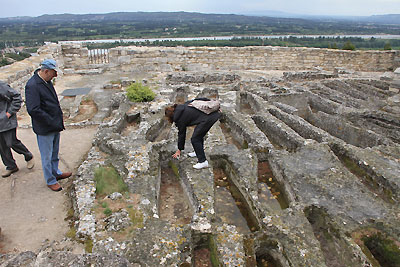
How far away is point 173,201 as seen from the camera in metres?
5.66

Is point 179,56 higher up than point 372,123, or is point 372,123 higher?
point 179,56

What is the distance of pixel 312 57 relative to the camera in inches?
758

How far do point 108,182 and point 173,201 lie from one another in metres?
1.29

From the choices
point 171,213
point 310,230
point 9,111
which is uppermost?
point 9,111

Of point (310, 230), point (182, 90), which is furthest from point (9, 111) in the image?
point (182, 90)

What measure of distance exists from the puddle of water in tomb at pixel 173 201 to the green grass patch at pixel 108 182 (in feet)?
2.69

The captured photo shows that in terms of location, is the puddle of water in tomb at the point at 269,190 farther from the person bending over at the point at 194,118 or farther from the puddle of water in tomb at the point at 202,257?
the puddle of water in tomb at the point at 202,257

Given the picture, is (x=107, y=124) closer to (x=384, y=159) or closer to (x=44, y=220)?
(x=44, y=220)

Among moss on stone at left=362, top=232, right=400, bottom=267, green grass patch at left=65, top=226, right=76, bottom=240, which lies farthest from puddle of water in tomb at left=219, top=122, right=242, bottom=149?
green grass patch at left=65, top=226, right=76, bottom=240

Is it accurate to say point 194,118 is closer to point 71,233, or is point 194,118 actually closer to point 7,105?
point 71,233

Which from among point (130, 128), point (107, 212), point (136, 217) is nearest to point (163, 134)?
point (130, 128)

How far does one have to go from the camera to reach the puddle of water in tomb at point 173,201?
520 cm

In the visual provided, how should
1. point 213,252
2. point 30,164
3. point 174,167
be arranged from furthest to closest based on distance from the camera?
point 174,167, point 30,164, point 213,252

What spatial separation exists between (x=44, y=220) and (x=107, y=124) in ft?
12.7
